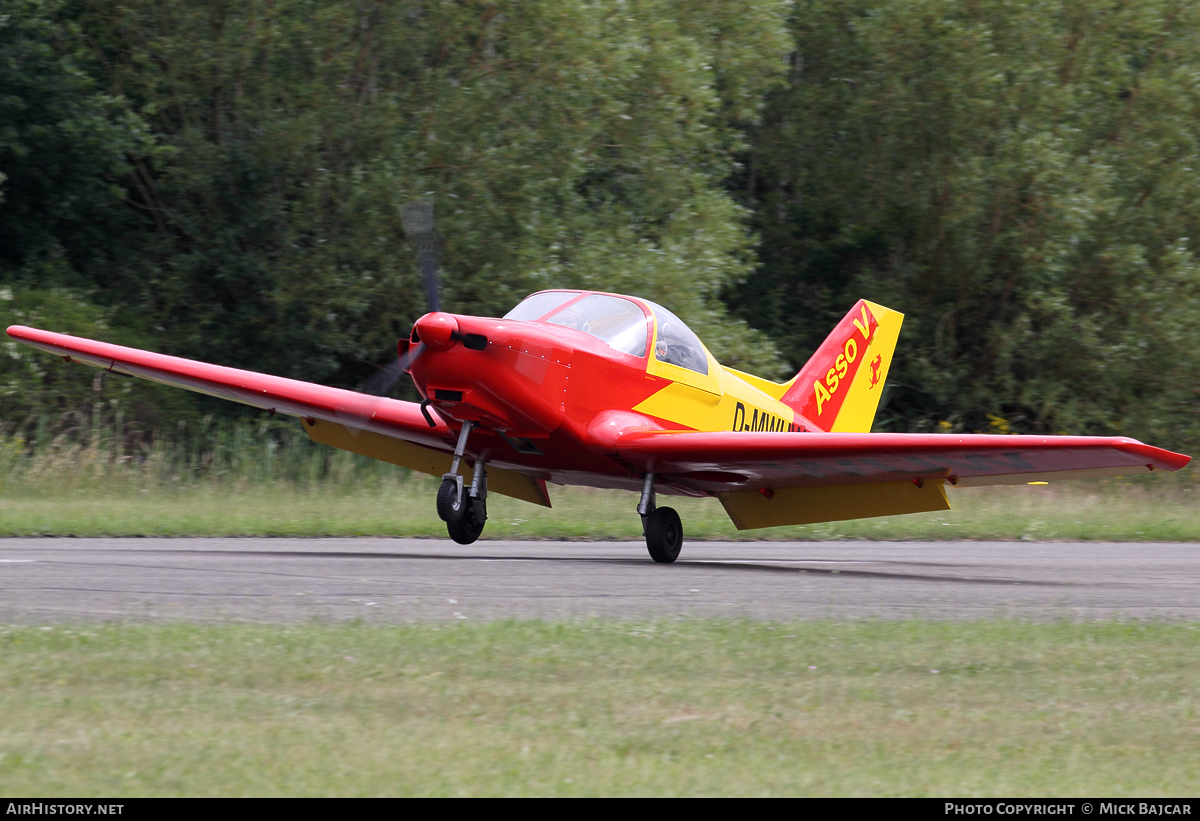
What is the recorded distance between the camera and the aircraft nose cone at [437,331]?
10039mm

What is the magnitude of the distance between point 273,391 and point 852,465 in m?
5.60

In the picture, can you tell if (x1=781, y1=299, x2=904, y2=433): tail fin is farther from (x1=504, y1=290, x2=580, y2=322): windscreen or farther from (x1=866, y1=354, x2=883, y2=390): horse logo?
(x1=504, y1=290, x2=580, y2=322): windscreen

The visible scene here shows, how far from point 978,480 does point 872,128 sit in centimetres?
1912

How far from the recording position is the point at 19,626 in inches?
239

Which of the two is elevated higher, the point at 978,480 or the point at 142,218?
the point at 142,218

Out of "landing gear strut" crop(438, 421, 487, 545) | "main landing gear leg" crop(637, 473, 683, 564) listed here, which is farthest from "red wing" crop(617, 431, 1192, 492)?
"landing gear strut" crop(438, 421, 487, 545)

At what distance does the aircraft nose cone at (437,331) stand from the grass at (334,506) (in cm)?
444

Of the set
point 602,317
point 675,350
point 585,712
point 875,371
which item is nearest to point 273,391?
point 602,317

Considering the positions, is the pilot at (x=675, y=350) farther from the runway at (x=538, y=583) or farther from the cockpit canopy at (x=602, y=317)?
the runway at (x=538, y=583)

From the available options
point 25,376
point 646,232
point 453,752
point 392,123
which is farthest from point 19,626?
point 646,232

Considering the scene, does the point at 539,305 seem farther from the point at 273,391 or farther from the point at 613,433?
the point at 273,391

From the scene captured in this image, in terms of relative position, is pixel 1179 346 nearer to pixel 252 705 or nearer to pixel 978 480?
pixel 978 480

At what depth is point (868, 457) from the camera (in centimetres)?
1057

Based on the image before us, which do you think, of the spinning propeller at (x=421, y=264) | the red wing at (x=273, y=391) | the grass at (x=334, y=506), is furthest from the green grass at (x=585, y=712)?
the grass at (x=334, y=506)
